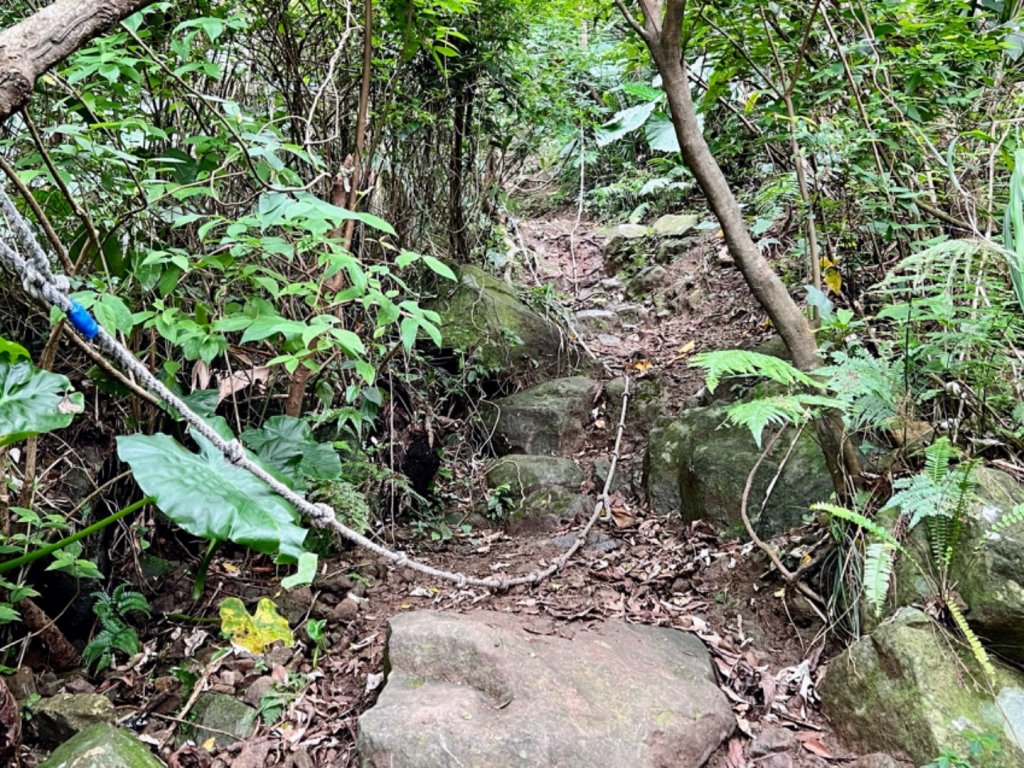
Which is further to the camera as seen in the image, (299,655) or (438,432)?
(438,432)

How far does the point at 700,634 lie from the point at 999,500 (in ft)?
3.53

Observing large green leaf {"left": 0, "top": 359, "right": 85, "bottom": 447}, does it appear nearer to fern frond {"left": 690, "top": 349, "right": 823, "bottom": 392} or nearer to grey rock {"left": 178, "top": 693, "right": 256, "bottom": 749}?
grey rock {"left": 178, "top": 693, "right": 256, "bottom": 749}

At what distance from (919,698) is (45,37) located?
247 cm

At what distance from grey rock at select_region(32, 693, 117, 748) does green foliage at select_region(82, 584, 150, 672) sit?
0.22 meters

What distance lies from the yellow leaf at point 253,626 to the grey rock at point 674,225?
471 cm

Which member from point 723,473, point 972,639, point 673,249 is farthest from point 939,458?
point 673,249

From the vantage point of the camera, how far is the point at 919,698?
1.72 m

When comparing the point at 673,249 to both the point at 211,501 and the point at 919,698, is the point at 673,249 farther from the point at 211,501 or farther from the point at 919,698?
the point at 211,501

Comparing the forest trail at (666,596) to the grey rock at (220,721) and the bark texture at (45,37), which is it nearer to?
the grey rock at (220,721)

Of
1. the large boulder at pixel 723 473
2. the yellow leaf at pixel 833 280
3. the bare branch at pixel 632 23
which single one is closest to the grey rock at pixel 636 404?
the large boulder at pixel 723 473

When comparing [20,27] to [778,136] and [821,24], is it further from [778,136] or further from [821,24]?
[821,24]

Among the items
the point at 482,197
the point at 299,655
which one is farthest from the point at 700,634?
the point at 482,197

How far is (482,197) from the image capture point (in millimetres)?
4570

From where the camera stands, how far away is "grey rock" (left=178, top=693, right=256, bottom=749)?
2018 mm
